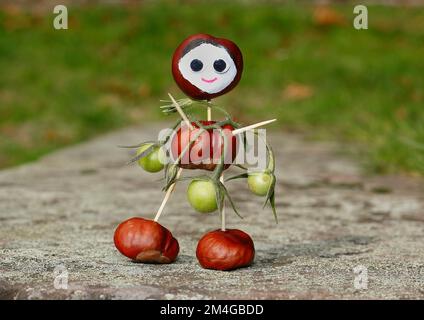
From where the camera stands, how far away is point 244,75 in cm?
573

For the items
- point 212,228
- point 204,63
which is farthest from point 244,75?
point 204,63

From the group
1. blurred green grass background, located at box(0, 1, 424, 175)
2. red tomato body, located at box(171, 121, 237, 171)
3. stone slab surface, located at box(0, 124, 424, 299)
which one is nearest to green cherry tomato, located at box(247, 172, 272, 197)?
red tomato body, located at box(171, 121, 237, 171)

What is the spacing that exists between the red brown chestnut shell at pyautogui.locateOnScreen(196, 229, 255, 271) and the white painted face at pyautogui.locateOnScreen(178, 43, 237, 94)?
33cm

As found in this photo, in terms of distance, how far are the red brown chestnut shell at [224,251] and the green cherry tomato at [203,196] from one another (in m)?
0.08

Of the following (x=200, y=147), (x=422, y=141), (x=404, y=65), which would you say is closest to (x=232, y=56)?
(x=200, y=147)

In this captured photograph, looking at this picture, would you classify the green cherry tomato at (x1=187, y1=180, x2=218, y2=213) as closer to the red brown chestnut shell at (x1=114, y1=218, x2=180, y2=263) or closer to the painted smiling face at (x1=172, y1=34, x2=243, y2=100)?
the red brown chestnut shell at (x1=114, y1=218, x2=180, y2=263)

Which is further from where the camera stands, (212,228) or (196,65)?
(212,228)

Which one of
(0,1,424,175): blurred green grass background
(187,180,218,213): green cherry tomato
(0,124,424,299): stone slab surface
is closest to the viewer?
(0,124,424,299): stone slab surface

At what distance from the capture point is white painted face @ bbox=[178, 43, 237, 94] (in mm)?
1825

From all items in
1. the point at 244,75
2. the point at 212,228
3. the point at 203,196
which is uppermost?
the point at 244,75

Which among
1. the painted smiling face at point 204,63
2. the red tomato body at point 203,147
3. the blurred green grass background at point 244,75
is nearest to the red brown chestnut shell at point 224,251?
the red tomato body at point 203,147

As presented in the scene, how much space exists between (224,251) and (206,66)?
0.40 m

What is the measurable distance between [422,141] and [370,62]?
91.2 inches

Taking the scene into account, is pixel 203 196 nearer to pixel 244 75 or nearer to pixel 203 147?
pixel 203 147
